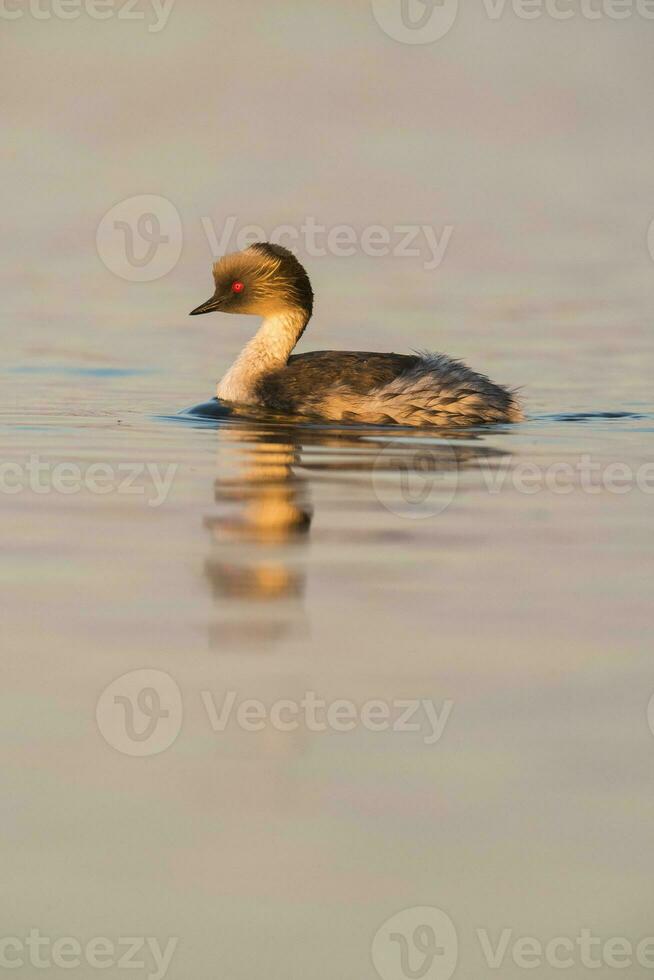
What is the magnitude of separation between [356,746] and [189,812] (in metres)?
0.76

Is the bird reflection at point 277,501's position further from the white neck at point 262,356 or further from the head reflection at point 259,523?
the white neck at point 262,356

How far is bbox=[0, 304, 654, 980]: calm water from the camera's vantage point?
492 centimetres

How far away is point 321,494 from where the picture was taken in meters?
9.91

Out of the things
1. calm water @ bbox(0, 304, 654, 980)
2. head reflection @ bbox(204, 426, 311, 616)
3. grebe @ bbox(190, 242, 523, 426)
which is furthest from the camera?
grebe @ bbox(190, 242, 523, 426)

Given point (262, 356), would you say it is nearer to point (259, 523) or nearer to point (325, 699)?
point (259, 523)

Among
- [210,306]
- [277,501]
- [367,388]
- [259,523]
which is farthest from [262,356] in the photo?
[259,523]

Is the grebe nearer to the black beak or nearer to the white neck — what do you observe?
the white neck

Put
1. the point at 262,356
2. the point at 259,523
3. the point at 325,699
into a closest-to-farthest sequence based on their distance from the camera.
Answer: the point at 325,699
the point at 259,523
the point at 262,356

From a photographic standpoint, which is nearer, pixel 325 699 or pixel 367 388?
pixel 325 699

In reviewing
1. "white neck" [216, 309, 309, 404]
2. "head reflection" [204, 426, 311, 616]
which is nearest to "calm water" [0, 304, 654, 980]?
"head reflection" [204, 426, 311, 616]

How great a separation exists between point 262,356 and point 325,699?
831cm

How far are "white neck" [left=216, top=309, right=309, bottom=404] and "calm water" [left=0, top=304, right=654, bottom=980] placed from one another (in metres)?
2.65

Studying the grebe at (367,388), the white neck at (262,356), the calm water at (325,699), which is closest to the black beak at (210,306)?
the white neck at (262,356)

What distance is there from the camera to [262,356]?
14320mm
